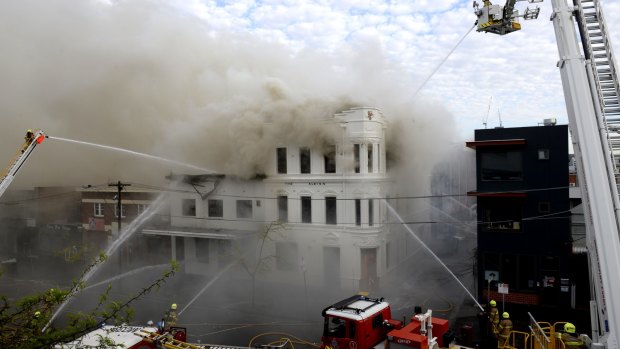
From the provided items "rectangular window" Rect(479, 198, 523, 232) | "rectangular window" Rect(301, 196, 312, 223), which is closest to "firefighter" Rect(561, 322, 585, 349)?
"rectangular window" Rect(479, 198, 523, 232)

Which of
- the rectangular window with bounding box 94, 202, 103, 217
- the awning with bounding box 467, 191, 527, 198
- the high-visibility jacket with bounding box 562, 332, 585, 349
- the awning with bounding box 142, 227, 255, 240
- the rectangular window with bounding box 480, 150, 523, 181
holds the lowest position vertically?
the high-visibility jacket with bounding box 562, 332, 585, 349

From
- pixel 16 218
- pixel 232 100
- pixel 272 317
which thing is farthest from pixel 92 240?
pixel 272 317

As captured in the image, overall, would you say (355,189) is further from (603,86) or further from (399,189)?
(603,86)

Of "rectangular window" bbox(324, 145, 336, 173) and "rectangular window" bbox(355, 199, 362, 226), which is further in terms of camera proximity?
"rectangular window" bbox(324, 145, 336, 173)

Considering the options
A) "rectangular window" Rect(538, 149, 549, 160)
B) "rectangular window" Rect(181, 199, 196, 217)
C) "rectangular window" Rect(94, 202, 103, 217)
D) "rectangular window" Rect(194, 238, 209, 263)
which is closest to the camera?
"rectangular window" Rect(538, 149, 549, 160)

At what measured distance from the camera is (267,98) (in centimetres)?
2345

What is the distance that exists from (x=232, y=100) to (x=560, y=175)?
15665 millimetres

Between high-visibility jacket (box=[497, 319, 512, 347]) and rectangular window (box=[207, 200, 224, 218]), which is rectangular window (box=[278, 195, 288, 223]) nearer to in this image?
rectangular window (box=[207, 200, 224, 218])

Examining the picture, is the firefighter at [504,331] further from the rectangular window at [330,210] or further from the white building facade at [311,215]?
the rectangular window at [330,210]

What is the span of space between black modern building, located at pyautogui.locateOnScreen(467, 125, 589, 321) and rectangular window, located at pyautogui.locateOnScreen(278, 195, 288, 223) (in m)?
9.51

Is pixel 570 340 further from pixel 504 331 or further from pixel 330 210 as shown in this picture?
pixel 330 210

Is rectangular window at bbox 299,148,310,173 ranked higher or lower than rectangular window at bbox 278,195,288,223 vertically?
higher

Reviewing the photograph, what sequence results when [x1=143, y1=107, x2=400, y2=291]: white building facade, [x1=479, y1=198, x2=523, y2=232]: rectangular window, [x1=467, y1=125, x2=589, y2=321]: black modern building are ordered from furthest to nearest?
1. [x1=143, y1=107, x2=400, y2=291]: white building facade
2. [x1=479, y1=198, x2=523, y2=232]: rectangular window
3. [x1=467, y1=125, x2=589, y2=321]: black modern building

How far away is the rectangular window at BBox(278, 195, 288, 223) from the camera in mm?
23203
